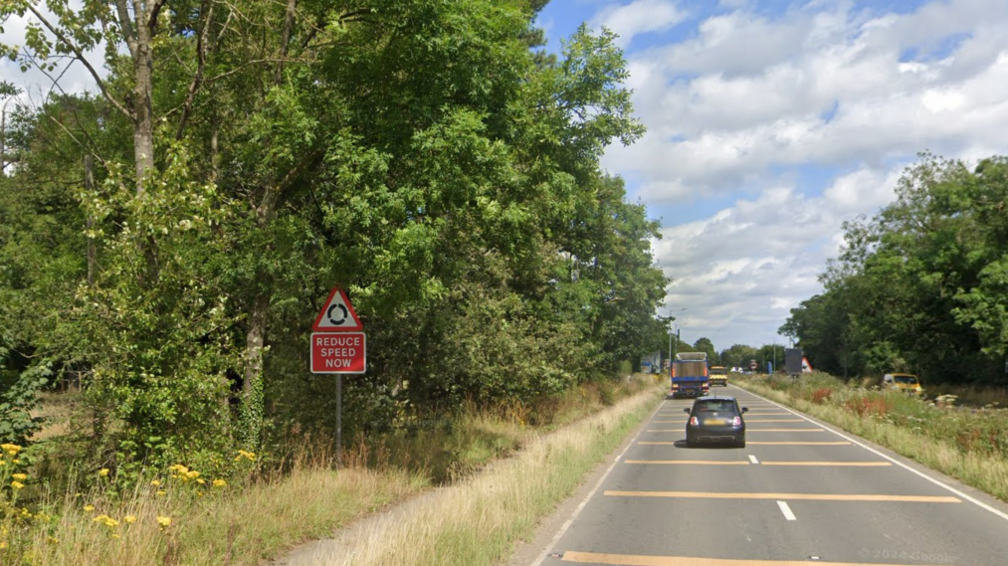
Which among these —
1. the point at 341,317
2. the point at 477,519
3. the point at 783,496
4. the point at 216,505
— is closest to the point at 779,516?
the point at 783,496

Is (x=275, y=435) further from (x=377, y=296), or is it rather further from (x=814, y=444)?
(x=814, y=444)

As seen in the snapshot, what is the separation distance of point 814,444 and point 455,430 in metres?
11.1

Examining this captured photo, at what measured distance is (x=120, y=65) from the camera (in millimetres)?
13266

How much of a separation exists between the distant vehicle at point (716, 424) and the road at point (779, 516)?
2107 millimetres

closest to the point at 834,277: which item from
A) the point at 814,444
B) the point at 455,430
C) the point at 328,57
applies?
the point at 814,444

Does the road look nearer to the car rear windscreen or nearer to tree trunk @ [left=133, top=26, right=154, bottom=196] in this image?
the car rear windscreen

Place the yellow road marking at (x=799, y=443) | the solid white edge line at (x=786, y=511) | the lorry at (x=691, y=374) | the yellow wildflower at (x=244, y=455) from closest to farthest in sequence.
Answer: the yellow wildflower at (x=244, y=455)
the solid white edge line at (x=786, y=511)
the yellow road marking at (x=799, y=443)
the lorry at (x=691, y=374)

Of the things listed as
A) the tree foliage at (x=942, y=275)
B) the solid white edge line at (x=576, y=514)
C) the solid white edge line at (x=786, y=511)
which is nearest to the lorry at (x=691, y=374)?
the tree foliage at (x=942, y=275)

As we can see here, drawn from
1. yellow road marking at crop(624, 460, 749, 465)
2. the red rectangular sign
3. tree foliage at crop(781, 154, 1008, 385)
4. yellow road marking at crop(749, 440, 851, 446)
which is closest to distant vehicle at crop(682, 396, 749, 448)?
yellow road marking at crop(749, 440, 851, 446)

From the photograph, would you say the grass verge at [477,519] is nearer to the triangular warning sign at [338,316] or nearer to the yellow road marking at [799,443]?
the triangular warning sign at [338,316]

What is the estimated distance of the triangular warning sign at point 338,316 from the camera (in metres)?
10.7

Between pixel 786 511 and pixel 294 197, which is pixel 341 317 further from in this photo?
pixel 786 511

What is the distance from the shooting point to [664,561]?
26.5ft

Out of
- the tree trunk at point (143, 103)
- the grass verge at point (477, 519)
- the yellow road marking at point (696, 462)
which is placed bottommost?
the yellow road marking at point (696, 462)
